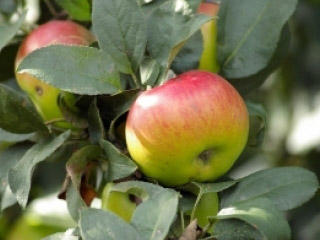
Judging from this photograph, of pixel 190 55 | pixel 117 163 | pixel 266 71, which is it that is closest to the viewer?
pixel 117 163

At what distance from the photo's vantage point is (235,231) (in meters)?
0.94

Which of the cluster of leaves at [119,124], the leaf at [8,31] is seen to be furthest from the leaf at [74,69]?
the leaf at [8,31]

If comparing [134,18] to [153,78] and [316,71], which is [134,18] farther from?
[316,71]

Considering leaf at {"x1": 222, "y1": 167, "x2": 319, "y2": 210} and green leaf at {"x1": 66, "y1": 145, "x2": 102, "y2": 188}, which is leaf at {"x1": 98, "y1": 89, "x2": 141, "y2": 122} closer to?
green leaf at {"x1": 66, "y1": 145, "x2": 102, "y2": 188}

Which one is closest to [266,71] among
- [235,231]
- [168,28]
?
[168,28]

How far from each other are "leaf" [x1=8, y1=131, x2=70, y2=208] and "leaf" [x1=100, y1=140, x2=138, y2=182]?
0.07 m

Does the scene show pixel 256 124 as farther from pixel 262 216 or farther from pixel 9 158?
pixel 9 158

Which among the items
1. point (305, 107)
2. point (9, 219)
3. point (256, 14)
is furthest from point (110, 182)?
point (305, 107)

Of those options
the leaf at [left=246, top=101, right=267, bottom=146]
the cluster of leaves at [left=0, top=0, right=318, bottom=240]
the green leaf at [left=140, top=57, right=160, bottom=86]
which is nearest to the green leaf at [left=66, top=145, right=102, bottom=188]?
the cluster of leaves at [left=0, top=0, right=318, bottom=240]

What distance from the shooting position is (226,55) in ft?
Result: 3.83

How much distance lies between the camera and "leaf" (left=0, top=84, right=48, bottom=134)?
3.43 feet

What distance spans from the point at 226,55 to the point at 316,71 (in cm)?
93

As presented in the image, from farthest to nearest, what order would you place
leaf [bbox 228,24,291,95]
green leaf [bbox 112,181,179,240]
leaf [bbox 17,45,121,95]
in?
1. leaf [bbox 228,24,291,95]
2. leaf [bbox 17,45,121,95]
3. green leaf [bbox 112,181,179,240]

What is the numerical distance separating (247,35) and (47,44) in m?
0.28
